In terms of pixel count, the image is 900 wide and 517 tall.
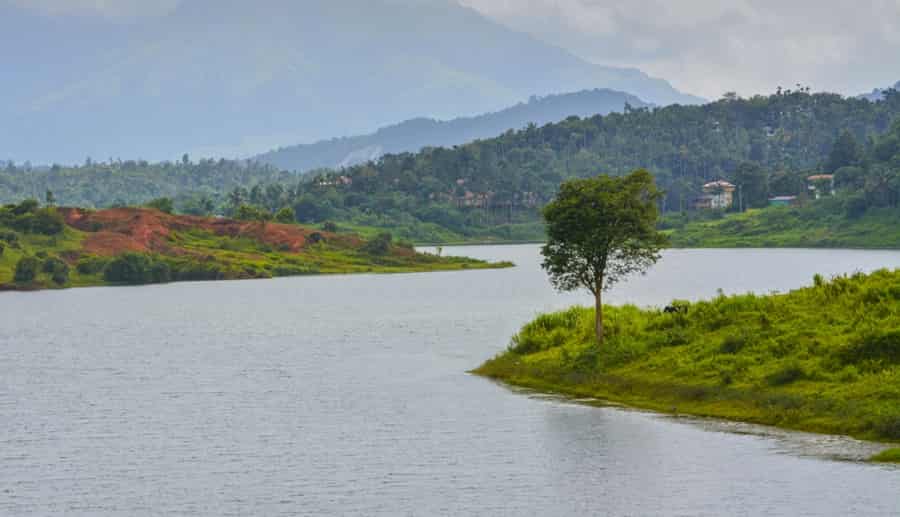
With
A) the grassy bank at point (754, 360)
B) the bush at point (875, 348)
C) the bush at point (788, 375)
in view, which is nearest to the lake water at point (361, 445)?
the grassy bank at point (754, 360)

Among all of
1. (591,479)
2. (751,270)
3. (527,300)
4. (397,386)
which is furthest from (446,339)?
(751,270)

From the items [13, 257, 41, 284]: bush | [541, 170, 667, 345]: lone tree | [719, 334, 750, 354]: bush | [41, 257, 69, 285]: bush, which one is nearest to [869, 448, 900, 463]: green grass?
[719, 334, 750, 354]: bush

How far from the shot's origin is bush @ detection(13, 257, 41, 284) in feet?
631

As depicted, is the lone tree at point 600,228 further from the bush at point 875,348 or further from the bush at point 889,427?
the bush at point 889,427

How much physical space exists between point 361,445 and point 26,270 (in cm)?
15472

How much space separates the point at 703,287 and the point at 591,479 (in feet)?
347

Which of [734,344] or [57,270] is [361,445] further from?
[57,270]

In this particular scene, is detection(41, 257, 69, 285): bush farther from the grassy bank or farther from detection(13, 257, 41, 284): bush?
the grassy bank

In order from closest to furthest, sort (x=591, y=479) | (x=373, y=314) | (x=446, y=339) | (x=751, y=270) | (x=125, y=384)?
(x=591, y=479) < (x=125, y=384) < (x=446, y=339) < (x=373, y=314) < (x=751, y=270)

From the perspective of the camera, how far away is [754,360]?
5441 centimetres

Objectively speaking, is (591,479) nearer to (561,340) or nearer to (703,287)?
(561,340)

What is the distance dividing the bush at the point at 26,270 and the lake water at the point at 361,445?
9763 centimetres

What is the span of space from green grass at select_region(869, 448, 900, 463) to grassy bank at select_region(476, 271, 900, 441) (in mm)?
2265

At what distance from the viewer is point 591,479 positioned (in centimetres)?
4369
